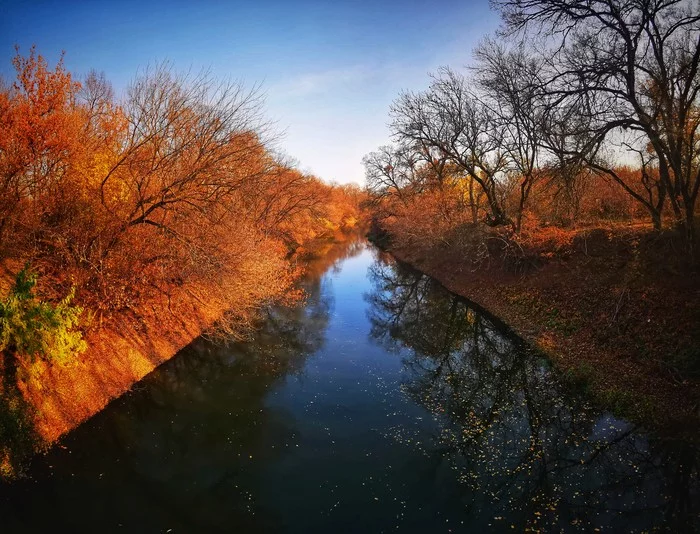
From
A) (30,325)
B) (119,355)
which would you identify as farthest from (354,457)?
(119,355)

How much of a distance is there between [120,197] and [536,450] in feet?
49.5

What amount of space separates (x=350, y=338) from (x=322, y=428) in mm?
6971

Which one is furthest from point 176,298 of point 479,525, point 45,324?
point 479,525

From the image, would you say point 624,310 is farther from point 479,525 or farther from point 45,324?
point 45,324

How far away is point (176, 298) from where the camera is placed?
51.4ft

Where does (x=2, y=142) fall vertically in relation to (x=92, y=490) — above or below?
above

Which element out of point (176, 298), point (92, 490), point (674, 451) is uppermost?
point (176, 298)

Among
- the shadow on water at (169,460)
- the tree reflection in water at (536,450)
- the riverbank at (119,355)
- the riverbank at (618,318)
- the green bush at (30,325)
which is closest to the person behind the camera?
the tree reflection in water at (536,450)

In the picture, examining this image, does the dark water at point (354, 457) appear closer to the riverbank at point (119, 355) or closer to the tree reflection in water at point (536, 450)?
the tree reflection in water at point (536, 450)

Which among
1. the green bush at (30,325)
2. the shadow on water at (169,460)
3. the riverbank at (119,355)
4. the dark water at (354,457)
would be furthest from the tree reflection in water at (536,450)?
the green bush at (30,325)

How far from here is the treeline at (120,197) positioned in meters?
11.1

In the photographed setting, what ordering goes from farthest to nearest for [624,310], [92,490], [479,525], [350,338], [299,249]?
[299,249] < [350,338] < [624,310] < [92,490] < [479,525]

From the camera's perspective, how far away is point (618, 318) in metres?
13.2

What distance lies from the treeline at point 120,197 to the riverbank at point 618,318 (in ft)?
42.0
